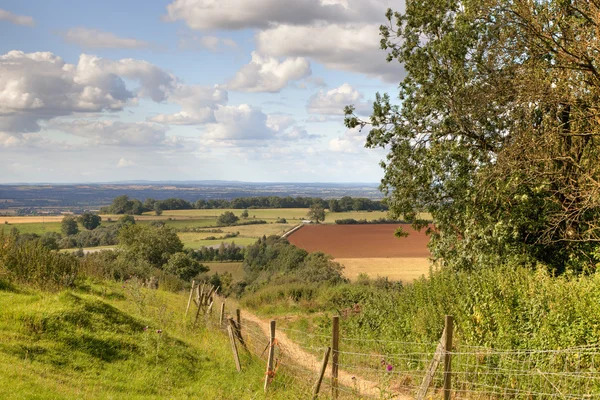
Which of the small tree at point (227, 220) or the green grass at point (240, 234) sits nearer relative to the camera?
the green grass at point (240, 234)

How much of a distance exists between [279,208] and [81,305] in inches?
4563

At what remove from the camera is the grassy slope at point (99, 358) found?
28.7ft

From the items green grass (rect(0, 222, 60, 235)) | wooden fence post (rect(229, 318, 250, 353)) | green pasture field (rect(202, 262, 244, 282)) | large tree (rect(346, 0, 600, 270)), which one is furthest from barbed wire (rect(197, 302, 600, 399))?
green grass (rect(0, 222, 60, 235))

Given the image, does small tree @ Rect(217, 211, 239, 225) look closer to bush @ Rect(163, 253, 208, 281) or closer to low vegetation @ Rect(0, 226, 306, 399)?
bush @ Rect(163, 253, 208, 281)

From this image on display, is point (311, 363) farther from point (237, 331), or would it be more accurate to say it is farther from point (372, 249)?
point (372, 249)

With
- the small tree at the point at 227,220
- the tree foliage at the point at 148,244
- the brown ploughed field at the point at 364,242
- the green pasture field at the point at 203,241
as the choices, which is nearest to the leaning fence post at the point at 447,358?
the tree foliage at the point at 148,244

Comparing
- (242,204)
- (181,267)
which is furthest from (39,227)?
(242,204)

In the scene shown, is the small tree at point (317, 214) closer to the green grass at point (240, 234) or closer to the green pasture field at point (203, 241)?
the green grass at point (240, 234)

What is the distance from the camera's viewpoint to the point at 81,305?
12031 mm

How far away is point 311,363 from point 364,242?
139 feet

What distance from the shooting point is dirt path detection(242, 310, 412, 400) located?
11.0 m

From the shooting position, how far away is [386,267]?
46.0m

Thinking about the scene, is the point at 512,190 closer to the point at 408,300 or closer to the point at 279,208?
the point at 408,300

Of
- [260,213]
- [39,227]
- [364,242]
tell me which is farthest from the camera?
[260,213]
